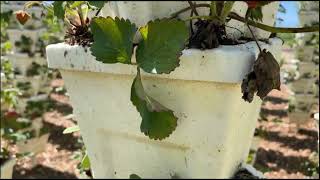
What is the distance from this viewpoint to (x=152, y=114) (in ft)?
1.98

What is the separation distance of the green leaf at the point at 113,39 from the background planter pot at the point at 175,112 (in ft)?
0.14

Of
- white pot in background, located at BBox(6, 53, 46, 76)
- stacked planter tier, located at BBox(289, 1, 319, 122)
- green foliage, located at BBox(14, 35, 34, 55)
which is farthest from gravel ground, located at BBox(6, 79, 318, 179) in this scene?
green foliage, located at BBox(14, 35, 34, 55)

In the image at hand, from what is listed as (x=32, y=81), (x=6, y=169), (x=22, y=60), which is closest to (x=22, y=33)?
(x=22, y=60)

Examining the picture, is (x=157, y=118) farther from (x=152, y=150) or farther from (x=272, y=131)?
(x=272, y=131)

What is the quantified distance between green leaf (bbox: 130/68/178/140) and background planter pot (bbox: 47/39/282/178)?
0.04 meters

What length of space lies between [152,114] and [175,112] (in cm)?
6

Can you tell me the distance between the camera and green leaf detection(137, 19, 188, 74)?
579 millimetres

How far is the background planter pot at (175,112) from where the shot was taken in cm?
60

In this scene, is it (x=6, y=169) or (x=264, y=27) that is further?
(x=6, y=169)

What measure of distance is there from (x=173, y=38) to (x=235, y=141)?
189mm

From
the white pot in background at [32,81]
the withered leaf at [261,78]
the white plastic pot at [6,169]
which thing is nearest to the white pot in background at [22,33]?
the white pot in background at [32,81]

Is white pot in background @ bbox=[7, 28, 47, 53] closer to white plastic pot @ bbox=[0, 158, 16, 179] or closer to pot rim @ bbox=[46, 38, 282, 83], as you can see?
white plastic pot @ bbox=[0, 158, 16, 179]

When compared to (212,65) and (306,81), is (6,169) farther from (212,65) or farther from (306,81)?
(306,81)

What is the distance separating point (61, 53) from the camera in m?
0.70
